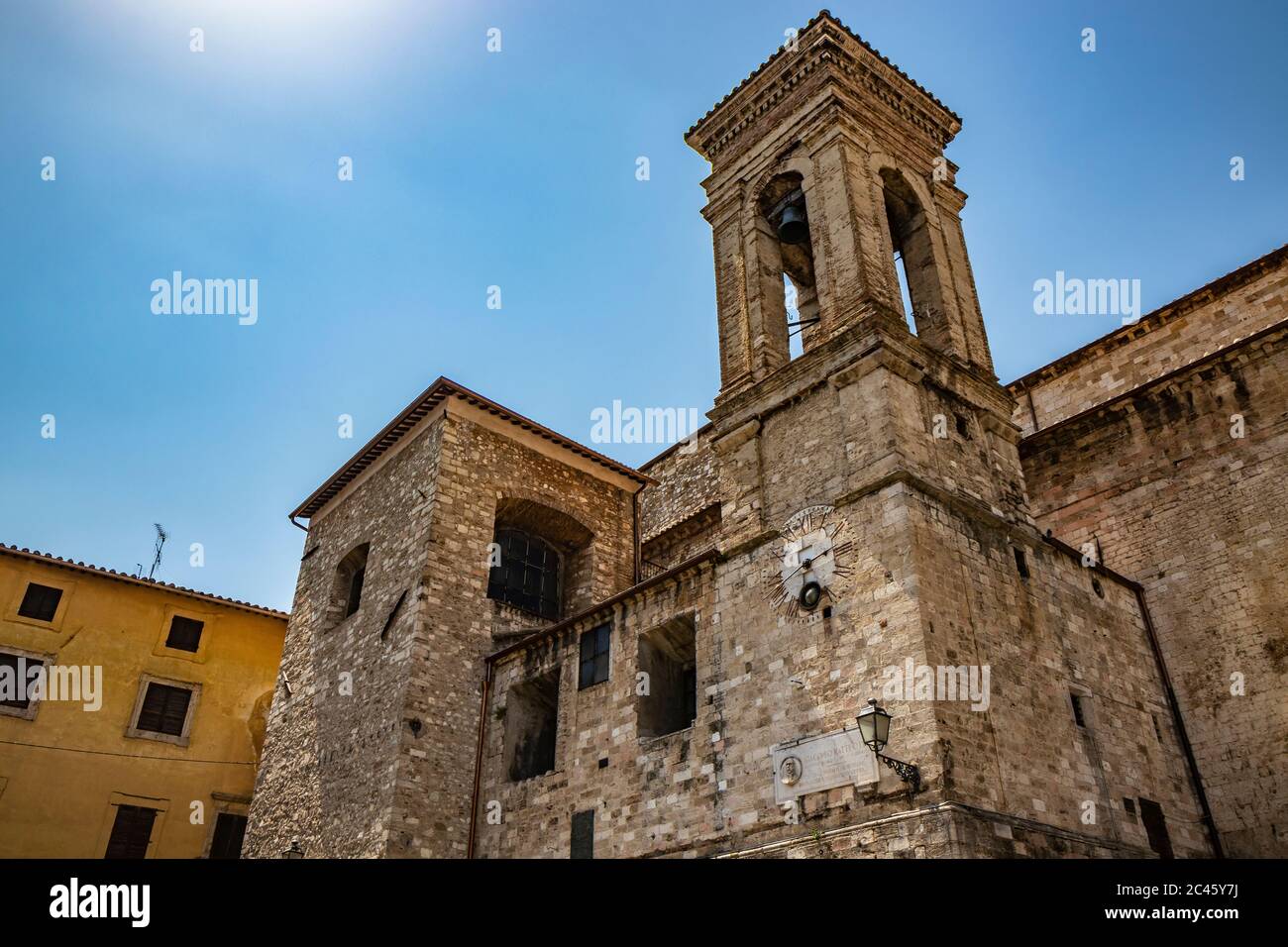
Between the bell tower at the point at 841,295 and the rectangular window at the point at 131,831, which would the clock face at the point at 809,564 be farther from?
the rectangular window at the point at 131,831

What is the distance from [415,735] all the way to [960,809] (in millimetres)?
8563

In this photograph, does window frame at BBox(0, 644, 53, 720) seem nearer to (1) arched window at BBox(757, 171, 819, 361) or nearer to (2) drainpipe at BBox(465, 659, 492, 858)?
(2) drainpipe at BBox(465, 659, 492, 858)

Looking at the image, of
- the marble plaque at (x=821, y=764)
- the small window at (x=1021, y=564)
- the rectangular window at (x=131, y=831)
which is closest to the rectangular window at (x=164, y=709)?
the rectangular window at (x=131, y=831)

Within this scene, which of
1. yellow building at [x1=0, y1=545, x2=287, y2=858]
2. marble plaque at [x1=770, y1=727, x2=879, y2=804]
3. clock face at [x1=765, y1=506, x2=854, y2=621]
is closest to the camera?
marble plaque at [x1=770, y1=727, x2=879, y2=804]

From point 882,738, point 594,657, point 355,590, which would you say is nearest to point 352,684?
point 355,590

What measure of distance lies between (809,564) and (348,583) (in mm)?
10672

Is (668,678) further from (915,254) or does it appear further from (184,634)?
(184,634)

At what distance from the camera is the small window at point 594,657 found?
555 inches

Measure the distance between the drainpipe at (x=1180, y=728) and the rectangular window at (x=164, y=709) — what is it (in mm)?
17845

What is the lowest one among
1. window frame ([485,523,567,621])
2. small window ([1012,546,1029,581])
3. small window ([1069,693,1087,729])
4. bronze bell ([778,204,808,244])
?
small window ([1069,693,1087,729])

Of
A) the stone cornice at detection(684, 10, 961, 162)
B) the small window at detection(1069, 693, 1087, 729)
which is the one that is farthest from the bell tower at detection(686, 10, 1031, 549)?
the small window at detection(1069, 693, 1087, 729)

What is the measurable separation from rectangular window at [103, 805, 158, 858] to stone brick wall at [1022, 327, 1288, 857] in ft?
56.9

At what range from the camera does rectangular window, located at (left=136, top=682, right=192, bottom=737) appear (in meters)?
19.1

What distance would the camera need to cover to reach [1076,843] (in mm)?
10086
